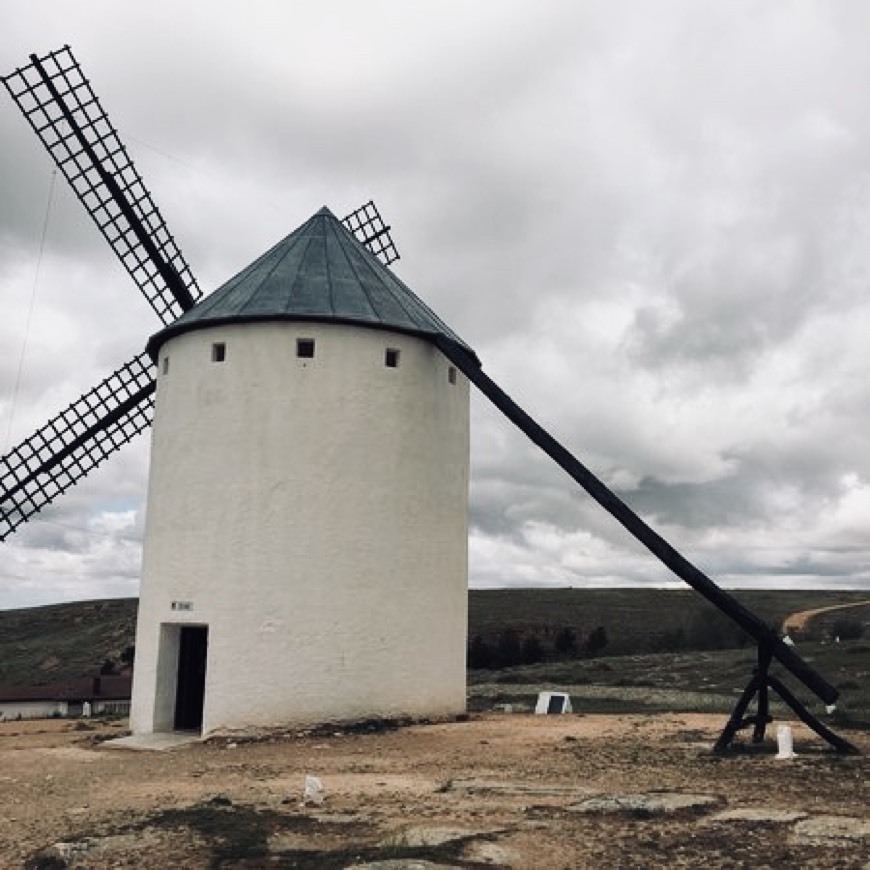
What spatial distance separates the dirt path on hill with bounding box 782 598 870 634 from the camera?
51031 mm

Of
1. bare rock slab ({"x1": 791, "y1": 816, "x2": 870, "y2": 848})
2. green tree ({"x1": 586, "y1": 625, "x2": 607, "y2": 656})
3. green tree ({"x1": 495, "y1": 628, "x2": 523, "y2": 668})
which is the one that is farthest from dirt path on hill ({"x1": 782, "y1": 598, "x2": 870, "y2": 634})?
bare rock slab ({"x1": 791, "y1": 816, "x2": 870, "y2": 848})

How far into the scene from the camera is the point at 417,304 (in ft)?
66.5

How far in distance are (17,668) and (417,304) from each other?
1594 inches

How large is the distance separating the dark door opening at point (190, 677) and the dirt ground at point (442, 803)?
2147 millimetres

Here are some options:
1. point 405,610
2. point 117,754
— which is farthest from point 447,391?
point 117,754

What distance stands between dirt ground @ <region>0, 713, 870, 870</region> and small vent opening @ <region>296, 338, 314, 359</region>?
6.62 m

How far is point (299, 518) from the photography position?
669 inches

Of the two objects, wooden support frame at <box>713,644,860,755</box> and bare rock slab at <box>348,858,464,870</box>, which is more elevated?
wooden support frame at <box>713,644,860,755</box>

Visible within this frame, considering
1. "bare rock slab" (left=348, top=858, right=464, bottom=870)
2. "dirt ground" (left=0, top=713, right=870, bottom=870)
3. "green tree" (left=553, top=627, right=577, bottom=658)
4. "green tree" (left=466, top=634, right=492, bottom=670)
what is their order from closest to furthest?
"bare rock slab" (left=348, top=858, right=464, bottom=870), "dirt ground" (left=0, top=713, right=870, bottom=870), "green tree" (left=466, top=634, right=492, bottom=670), "green tree" (left=553, top=627, right=577, bottom=658)

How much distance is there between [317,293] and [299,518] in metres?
4.31

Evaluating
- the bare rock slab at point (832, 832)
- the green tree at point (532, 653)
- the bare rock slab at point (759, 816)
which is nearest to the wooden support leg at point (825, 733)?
the bare rock slab at point (759, 816)

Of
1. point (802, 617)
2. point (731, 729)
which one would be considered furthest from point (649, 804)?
point (802, 617)

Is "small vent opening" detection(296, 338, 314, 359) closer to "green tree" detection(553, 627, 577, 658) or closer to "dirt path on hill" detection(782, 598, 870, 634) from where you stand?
"green tree" detection(553, 627, 577, 658)

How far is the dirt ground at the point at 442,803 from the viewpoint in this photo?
8.23 metres
